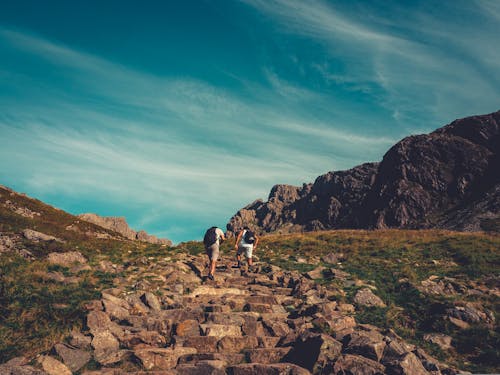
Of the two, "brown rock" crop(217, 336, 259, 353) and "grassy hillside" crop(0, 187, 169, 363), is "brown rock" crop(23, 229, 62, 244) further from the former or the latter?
"brown rock" crop(217, 336, 259, 353)

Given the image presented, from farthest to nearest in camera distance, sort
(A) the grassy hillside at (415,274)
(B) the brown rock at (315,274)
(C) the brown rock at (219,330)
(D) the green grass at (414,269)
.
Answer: (B) the brown rock at (315,274), (A) the grassy hillside at (415,274), (D) the green grass at (414,269), (C) the brown rock at (219,330)

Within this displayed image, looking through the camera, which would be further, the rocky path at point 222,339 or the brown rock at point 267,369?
the rocky path at point 222,339

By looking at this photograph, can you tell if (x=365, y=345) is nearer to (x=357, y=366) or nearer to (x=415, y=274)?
(x=357, y=366)

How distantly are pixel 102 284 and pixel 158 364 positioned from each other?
27.6 ft

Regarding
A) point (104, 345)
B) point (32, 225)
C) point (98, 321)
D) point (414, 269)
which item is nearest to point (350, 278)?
point (414, 269)

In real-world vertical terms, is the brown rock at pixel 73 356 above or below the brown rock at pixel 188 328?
below

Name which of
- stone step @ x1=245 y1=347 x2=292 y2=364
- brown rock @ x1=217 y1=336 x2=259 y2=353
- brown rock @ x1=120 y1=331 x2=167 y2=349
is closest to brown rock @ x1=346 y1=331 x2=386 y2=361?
stone step @ x1=245 y1=347 x2=292 y2=364

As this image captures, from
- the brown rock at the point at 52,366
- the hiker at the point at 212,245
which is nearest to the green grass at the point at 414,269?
the hiker at the point at 212,245

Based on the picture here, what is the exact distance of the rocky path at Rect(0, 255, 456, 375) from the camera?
31.0 feet

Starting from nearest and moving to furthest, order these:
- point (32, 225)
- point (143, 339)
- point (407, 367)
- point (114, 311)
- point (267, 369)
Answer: point (407, 367)
point (267, 369)
point (143, 339)
point (114, 311)
point (32, 225)

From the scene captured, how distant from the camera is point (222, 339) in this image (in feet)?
37.4

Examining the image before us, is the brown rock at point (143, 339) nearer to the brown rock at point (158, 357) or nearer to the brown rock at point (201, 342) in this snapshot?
the brown rock at point (201, 342)

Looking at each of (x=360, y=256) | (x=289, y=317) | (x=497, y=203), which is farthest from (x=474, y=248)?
(x=497, y=203)

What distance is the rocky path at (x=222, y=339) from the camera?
31.0ft
